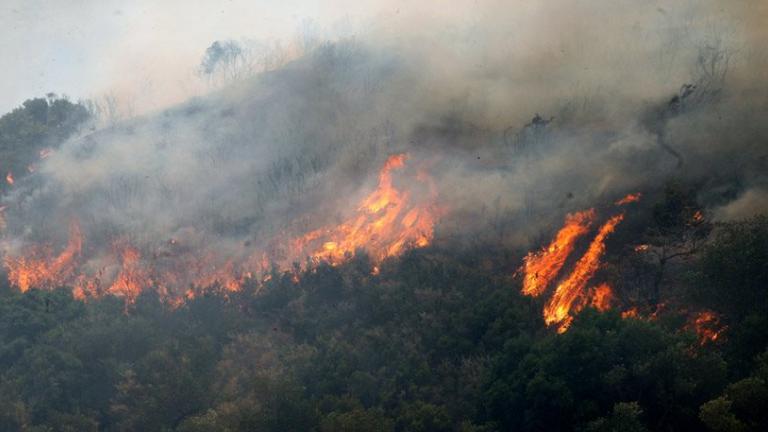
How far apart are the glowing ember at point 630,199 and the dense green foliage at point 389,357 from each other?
1498cm

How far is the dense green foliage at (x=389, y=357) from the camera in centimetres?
5794

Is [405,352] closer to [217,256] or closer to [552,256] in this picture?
[552,256]

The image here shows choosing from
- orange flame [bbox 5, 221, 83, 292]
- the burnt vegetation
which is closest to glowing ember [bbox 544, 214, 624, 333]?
the burnt vegetation

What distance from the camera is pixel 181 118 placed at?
147 m

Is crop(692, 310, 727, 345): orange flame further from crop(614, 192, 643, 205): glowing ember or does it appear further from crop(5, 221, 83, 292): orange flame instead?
crop(5, 221, 83, 292): orange flame

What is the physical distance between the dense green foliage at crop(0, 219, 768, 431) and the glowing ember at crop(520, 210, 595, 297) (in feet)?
10.3

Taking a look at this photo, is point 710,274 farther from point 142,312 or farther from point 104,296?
point 104,296

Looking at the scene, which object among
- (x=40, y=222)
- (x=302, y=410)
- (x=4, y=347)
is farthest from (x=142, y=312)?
(x=302, y=410)

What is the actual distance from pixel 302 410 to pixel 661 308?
36580mm

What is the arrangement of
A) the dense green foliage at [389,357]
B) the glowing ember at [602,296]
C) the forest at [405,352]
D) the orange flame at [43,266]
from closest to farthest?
the dense green foliage at [389,357]
the forest at [405,352]
the glowing ember at [602,296]
the orange flame at [43,266]

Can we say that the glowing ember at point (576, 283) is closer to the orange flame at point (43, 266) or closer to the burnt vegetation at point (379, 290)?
the burnt vegetation at point (379, 290)

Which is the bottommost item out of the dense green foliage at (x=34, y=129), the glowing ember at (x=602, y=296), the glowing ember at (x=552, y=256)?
the glowing ember at (x=602, y=296)

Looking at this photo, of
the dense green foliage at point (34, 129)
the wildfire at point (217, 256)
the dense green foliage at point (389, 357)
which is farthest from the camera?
the dense green foliage at point (34, 129)

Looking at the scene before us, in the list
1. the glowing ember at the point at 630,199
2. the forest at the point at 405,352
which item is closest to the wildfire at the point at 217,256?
the forest at the point at 405,352
